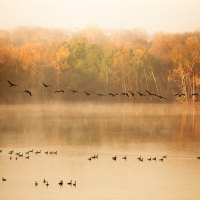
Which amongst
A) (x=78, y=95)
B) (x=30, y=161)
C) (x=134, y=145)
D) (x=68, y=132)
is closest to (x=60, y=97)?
(x=78, y=95)

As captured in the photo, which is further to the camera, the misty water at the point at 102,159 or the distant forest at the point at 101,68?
the distant forest at the point at 101,68

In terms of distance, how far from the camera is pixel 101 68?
53.7 m

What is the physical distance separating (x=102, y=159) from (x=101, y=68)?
114ft

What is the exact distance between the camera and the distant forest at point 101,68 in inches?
2026

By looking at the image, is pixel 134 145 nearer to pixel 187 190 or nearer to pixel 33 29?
pixel 187 190

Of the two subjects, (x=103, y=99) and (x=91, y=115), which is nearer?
(x=91, y=115)

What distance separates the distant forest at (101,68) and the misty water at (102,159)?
17.7 meters

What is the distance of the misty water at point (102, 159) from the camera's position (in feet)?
48.5

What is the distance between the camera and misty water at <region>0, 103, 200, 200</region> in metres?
14.8

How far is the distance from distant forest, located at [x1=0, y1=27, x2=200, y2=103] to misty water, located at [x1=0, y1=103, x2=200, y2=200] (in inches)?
695

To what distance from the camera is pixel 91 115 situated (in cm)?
3666

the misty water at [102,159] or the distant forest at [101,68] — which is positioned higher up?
the distant forest at [101,68]

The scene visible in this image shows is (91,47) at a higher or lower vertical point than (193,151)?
higher

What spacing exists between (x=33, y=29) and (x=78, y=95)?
9.55 metres
